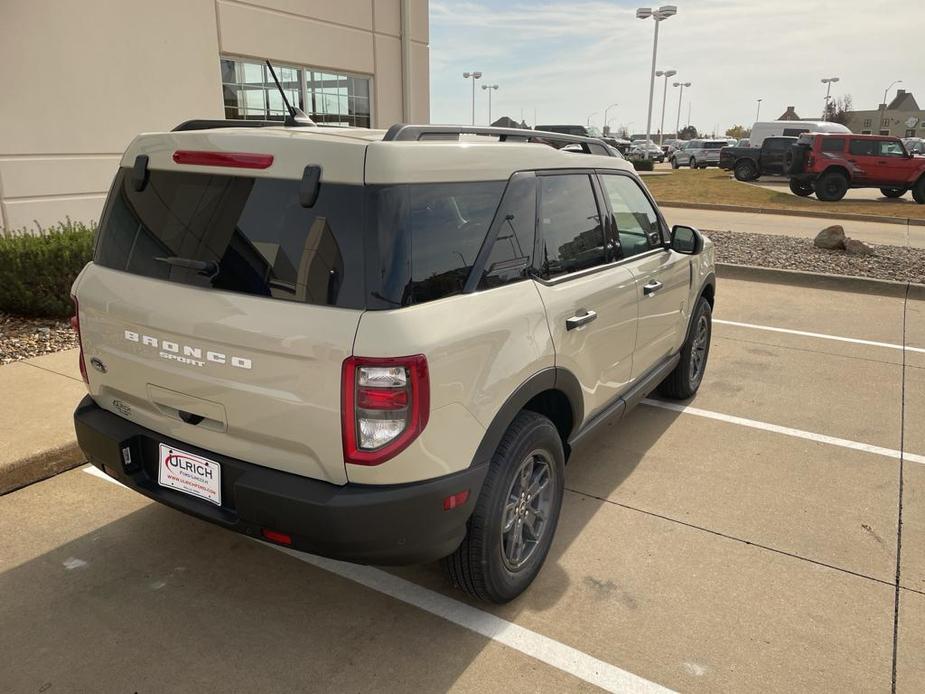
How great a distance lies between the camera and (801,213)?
60.0 ft

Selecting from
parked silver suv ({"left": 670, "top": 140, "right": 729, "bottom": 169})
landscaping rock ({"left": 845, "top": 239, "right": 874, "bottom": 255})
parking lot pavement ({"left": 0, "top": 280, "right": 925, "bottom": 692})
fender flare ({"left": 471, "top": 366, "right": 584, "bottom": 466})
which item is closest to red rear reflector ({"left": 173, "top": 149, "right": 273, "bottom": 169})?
fender flare ({"left": 471, "top": 366, "right": 584, "bottom": 466})

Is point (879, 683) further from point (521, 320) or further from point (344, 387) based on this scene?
point (344, 387)

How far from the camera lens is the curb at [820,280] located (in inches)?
346

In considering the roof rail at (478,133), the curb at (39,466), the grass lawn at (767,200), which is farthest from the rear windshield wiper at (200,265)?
the grass lawn at (767,200)

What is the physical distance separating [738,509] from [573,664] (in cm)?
157

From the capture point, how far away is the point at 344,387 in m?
2.12

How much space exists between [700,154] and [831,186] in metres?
20.6

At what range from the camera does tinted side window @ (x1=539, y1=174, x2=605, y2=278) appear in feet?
9.82

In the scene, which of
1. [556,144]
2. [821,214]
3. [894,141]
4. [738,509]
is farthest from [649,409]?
[894,141]

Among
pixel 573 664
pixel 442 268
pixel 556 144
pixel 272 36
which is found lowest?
pixel 573 664

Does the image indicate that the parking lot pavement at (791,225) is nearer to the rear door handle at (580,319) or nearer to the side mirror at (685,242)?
the side mirror at (685,242)

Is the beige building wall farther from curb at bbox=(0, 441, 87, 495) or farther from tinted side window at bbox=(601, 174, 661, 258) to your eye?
tinted side window at bbox=(601, 174, 661, 258)

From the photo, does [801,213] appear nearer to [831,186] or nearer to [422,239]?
[831,186]

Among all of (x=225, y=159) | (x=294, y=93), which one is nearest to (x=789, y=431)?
(x=225, y=159)
